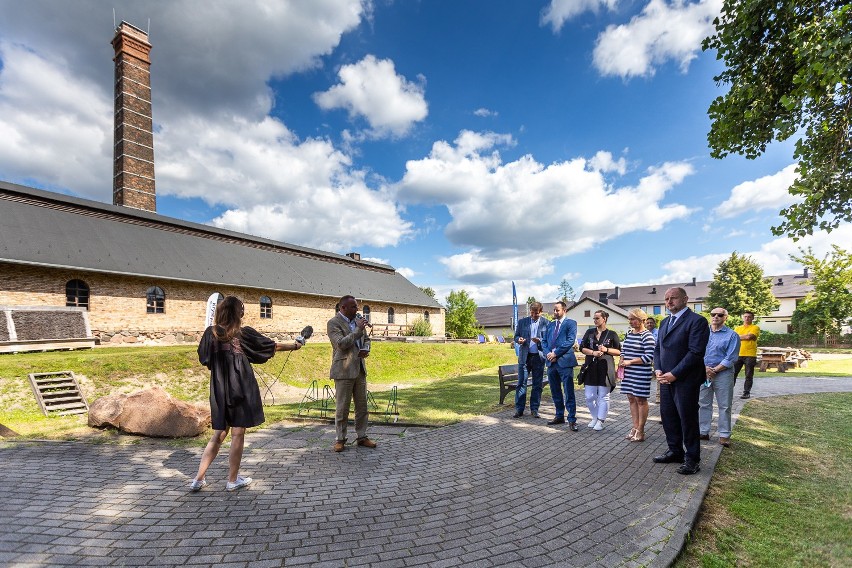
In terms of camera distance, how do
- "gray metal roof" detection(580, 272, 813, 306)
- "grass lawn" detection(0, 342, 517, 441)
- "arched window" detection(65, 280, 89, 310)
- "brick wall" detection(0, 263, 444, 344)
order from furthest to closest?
"gray metal roof" detection(580, 272, 813, 306), "arched window" detection(65, 280, 89, 310), "brick wall" detection(0, 263, 444, 344), "grass lawn" detection(0, 342, 517, 441)

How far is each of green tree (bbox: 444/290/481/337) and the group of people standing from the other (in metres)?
38.0

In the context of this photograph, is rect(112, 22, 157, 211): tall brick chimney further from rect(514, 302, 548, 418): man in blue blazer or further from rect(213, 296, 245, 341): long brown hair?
rect(514, 302, 548, 418): man in blue blazer

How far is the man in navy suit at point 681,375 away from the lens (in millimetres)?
4492

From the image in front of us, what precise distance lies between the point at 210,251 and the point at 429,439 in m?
24.4

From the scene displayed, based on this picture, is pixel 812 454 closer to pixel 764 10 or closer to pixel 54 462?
pixel 764 10

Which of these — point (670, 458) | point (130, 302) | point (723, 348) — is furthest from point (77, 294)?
point (723, 348)

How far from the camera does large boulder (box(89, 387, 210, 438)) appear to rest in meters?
6.07

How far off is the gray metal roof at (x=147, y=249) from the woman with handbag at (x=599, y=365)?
20745mm

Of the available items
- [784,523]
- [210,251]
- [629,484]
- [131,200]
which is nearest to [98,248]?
[210,251]

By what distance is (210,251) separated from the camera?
25469 mm

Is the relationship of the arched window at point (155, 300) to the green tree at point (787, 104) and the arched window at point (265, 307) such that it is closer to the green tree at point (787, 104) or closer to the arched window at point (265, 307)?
the arched window at point (265, 307)

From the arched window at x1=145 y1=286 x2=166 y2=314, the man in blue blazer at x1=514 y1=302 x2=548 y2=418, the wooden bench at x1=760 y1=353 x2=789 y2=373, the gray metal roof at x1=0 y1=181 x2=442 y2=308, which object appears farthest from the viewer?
the arched window at x1=145 y1=286 x2=166 y2=314

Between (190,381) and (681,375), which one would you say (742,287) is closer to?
(681,375)

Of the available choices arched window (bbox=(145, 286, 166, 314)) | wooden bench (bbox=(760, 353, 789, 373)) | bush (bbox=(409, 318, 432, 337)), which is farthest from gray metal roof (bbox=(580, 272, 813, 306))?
arched window (bbox=(145, 286, 166, 314))
